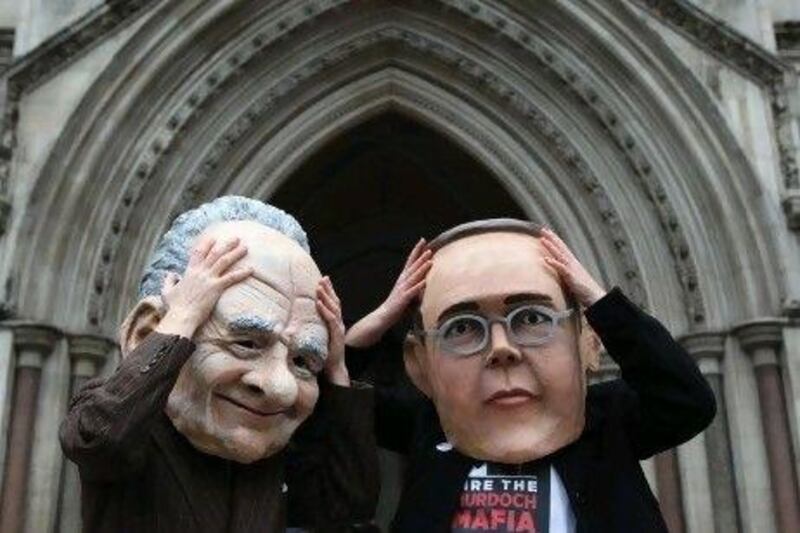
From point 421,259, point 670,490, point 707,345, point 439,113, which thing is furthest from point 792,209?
point 421,259

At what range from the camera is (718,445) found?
6227mm

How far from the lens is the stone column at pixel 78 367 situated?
6.04m

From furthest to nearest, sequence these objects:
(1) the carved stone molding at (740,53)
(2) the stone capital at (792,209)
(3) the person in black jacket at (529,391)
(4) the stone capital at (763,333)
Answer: (1) the carved stone molding at (740,53), (2) the stone capital at (792,209), (4) the stone capital at (763,333), (3) the person in black jacket at (529,391)

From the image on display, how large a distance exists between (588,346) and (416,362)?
0.36m

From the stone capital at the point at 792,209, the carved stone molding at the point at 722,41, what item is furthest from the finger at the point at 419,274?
the carved stone molding at the point at 722,41

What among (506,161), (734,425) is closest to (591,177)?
(506,161)

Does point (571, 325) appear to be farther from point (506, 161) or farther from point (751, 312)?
point (506, 161)

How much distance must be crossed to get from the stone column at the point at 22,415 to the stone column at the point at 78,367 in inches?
7.0

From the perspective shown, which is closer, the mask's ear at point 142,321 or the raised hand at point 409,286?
the mask's ear at point 142,321

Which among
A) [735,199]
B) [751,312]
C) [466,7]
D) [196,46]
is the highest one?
[466,7]

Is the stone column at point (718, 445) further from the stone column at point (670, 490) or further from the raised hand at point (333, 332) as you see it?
the raised hand at point (333, 332)

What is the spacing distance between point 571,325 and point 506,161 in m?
5.94

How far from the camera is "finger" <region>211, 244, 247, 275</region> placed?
62.9 inches

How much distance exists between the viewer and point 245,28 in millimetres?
7418
